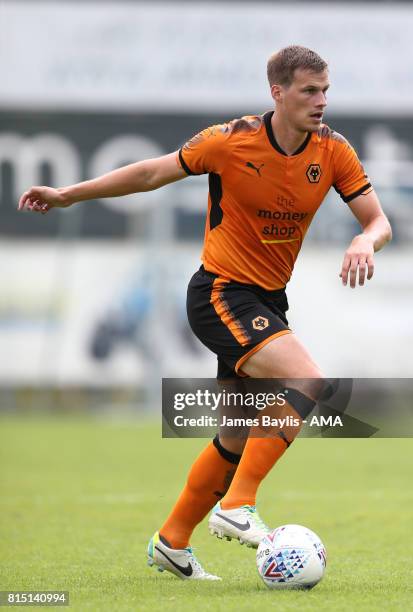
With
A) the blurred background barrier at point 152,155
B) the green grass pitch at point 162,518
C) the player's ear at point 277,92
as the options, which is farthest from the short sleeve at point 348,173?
the blurred background barrier at point 152,155

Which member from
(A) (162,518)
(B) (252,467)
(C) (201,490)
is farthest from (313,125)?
(A) (162,518)

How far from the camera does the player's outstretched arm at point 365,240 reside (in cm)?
521

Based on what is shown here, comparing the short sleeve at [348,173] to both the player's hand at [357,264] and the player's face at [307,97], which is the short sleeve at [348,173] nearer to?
the player's face at [307,97]

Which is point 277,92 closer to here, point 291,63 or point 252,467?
point 291,63

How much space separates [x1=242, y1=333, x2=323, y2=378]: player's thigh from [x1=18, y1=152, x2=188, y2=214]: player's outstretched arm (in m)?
0.91

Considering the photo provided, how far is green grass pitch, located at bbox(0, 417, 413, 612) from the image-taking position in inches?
212

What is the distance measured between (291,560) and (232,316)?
1.13 m

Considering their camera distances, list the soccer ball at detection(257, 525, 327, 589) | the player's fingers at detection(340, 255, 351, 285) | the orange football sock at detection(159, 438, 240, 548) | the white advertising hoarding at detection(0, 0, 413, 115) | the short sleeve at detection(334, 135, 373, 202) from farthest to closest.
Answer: the white advertising hoarding at detection(0, 0, 413, 115)
the orange football sock at detection(159, 438, 240, 548)
the short sleeve at detection(334, 135, 373, 202)
the soccer ball at detection(257, 525, 327, 589)
the player's fingers at detection(340, 255, 351, 285)

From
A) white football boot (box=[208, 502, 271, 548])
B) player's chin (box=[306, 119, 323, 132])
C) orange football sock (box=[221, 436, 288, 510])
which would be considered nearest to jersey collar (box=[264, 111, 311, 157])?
player's chin (box=[306, 119, 323, 132])

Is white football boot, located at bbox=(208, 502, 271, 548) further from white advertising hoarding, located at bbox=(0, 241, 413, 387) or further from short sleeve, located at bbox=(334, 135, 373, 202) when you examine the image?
white advertising hoarding, located at bbox=(0, 241, 413, 387)

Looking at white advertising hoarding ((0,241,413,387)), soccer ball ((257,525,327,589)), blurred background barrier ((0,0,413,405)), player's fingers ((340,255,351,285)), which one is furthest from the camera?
blurred background barrier ((0,0,413,405))

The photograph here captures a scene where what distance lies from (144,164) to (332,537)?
9.52ft

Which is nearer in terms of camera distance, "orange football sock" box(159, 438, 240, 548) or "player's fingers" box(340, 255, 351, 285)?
"player's fingers" box(340, 255, 351, 285)

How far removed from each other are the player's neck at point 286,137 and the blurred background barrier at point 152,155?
12156mm
